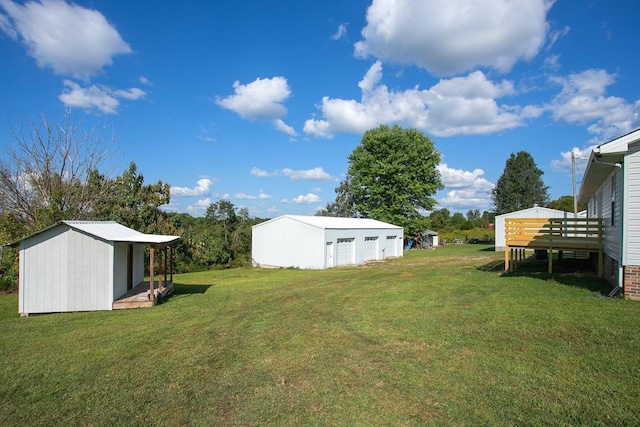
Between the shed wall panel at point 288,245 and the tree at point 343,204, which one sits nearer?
the shed wall panel at point 288,245

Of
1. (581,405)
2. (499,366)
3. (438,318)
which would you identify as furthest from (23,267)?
(581,405)

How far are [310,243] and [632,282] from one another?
16700 millimetres

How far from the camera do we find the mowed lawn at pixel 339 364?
4078 millimetres

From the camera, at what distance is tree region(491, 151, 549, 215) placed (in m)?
53.7

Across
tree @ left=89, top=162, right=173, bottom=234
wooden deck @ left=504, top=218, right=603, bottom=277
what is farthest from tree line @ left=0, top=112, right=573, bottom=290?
wooden deck @ left=504, top=218, right=603, bottom=277

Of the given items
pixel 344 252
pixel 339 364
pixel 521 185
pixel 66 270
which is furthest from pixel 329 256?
pixel 521 185

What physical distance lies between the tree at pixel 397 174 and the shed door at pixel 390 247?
8973 mm

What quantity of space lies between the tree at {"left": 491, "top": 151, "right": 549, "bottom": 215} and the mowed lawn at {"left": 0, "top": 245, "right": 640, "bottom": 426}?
161 feet

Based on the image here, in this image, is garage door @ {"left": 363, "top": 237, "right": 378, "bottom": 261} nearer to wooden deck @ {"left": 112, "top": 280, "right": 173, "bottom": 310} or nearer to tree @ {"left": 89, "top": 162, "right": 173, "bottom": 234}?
tree @ {"left": 89, "top": 162, "right": 173, "bottom": 234}

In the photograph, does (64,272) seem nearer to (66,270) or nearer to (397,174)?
(66,270)

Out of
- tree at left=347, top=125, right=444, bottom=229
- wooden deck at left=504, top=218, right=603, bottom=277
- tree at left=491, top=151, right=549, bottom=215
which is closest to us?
wooden deck at left=504, top=218, right=603, bottom=277

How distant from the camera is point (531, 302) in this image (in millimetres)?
8508

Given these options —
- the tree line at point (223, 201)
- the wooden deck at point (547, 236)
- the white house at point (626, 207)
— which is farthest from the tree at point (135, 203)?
the white house at point (626, 207)

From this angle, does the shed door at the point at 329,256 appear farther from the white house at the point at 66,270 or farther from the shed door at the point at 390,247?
the white house at the point at 66,270
